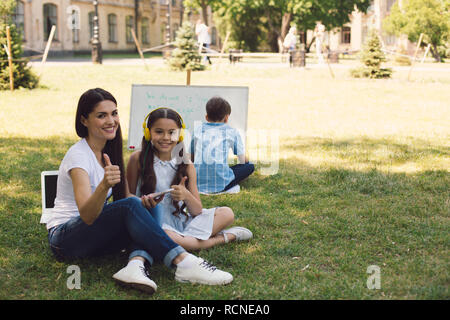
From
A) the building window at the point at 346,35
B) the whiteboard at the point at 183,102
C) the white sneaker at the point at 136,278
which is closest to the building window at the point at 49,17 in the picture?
the whiteboard at the point at 183,102

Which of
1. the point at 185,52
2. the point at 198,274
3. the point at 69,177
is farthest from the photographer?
the point at 185,52

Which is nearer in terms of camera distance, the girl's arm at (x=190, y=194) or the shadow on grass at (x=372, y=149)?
the girl's arm at (x=190, y=194)

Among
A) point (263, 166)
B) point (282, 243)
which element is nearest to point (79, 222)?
point (282, 243)

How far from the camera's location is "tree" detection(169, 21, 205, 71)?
2025cm

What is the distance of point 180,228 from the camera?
4.03m

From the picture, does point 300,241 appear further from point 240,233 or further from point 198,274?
point 198,274

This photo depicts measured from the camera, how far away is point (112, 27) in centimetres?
4256

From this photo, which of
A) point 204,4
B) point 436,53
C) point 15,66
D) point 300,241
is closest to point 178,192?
point 300,241

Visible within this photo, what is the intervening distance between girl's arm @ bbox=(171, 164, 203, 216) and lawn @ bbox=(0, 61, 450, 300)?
0.34 meters

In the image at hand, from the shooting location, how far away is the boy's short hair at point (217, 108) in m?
Result: 5.61

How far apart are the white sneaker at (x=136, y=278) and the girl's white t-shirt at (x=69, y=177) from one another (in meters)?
0.56

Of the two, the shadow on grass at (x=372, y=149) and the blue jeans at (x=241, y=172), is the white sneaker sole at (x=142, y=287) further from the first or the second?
the shadow on grass at (x=372, y=149)

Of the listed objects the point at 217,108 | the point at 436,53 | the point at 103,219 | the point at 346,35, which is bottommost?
the point at 103,219

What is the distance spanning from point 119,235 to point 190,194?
0.61 meters
